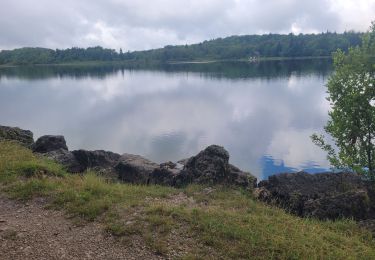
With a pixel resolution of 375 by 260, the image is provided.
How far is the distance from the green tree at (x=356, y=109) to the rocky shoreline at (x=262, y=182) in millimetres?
2248

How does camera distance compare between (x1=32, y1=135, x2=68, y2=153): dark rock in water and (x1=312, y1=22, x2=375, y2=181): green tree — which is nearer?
(x1=312, y1=22, x2=375, y2=181): green tree

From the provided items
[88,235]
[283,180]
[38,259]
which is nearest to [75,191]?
[88,235]

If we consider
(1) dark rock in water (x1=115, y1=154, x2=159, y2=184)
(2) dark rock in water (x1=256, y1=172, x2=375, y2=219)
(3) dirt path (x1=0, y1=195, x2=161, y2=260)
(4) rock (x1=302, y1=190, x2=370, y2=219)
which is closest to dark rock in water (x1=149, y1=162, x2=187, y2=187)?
(1) dark rock in water (x1=115, y1=154, x2=159, y2=184)

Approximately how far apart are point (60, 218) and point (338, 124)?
12.6 metres

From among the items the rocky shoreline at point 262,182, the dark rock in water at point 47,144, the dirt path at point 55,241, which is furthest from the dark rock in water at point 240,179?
the dark rock in water at point 47,144

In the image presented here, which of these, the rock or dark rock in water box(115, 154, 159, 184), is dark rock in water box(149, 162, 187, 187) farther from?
the rock

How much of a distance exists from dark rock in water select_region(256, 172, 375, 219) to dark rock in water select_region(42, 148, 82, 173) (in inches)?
382

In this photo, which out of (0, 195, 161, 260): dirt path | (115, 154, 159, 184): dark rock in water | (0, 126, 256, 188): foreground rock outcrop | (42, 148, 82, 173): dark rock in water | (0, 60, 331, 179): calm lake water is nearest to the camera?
(0, 195, 161, 260): dirt path

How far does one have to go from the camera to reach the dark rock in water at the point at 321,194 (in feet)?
36.9

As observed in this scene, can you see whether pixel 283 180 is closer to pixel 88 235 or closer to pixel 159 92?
pixel 88 235

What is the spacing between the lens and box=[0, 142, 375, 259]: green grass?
794 centimetres

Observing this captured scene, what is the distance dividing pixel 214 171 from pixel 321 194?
4.38 m

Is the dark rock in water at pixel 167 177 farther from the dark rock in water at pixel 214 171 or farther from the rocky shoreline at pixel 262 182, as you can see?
the dark rock in water at pixel 214 171

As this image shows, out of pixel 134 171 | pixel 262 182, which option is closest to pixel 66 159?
pixel 134 171
